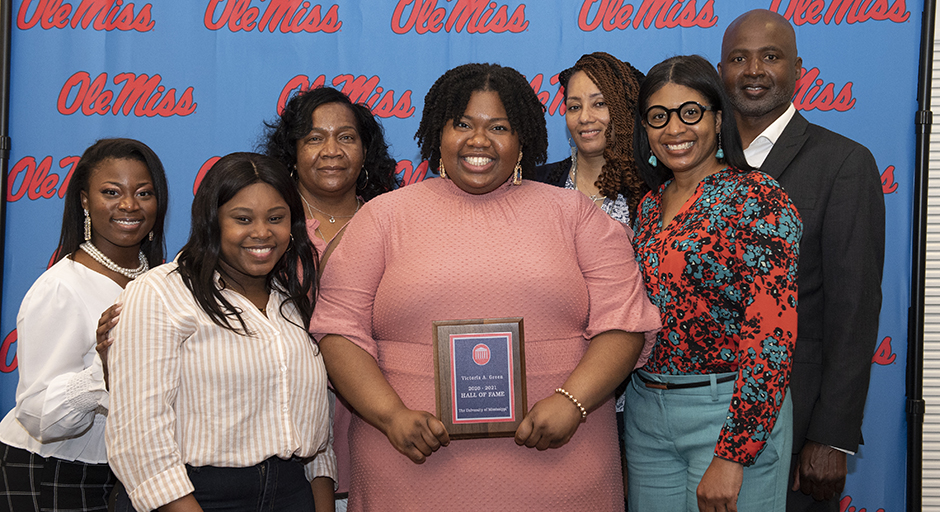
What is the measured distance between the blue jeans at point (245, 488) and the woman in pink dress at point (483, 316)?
0.22 meters

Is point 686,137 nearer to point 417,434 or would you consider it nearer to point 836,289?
point 836,289

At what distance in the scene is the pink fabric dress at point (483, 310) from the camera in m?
1.79

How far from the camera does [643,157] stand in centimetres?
228

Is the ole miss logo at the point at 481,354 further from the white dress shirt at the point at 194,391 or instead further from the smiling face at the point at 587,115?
the smiling face at the point at 587,115

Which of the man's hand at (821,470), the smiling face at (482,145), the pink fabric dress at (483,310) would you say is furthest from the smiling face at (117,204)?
the man's hand at (821,470)

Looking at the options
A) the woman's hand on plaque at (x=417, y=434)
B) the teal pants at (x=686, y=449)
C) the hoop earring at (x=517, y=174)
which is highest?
the hoop earring at (x=517, y=174)

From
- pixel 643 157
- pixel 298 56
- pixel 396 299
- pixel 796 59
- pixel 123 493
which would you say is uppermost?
pixel 298 56

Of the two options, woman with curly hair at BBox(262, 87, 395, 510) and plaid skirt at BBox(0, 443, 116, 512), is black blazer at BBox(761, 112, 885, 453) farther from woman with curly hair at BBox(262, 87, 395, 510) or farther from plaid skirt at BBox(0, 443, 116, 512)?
plaid skirt at BBox(0, 443, 116, 512)

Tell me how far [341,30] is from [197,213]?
191cm

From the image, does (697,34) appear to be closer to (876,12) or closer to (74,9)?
(876,12)

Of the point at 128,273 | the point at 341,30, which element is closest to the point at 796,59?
the point at 341,30

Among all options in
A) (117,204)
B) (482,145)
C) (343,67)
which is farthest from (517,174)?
(343,67)

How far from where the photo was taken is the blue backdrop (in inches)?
132

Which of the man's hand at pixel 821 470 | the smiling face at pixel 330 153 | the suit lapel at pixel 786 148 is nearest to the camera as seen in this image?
the man's hand at pixel 821 470
